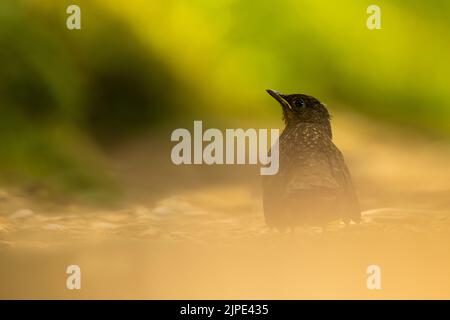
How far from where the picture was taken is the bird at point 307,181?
3.61 metres

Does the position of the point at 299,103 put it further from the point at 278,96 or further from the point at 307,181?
the point at 307,181

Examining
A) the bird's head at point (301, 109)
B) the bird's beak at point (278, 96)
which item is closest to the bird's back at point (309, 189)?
the bird's head at point (301, 109)

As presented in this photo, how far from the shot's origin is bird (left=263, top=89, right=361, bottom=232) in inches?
142

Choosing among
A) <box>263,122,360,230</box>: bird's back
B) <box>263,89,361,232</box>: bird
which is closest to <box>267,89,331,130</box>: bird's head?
<box>263,89,361,232</box>: bird

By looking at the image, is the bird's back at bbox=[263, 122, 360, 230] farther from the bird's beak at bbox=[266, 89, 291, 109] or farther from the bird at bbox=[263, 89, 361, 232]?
the bird's beak at bbox=[266, 89, 291, 109]

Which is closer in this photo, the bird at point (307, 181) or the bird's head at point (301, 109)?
the bird at point (307, 181)

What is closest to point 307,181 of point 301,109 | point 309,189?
point 309,189

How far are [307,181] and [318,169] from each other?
11 centimetres

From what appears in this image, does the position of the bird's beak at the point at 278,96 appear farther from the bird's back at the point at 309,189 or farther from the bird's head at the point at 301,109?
the bird's back at the point at 309,189

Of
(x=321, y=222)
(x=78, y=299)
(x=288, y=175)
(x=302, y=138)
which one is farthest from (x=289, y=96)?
(x=78, y=299)

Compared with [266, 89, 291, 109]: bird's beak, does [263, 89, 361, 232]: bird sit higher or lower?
lower

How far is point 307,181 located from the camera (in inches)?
143
